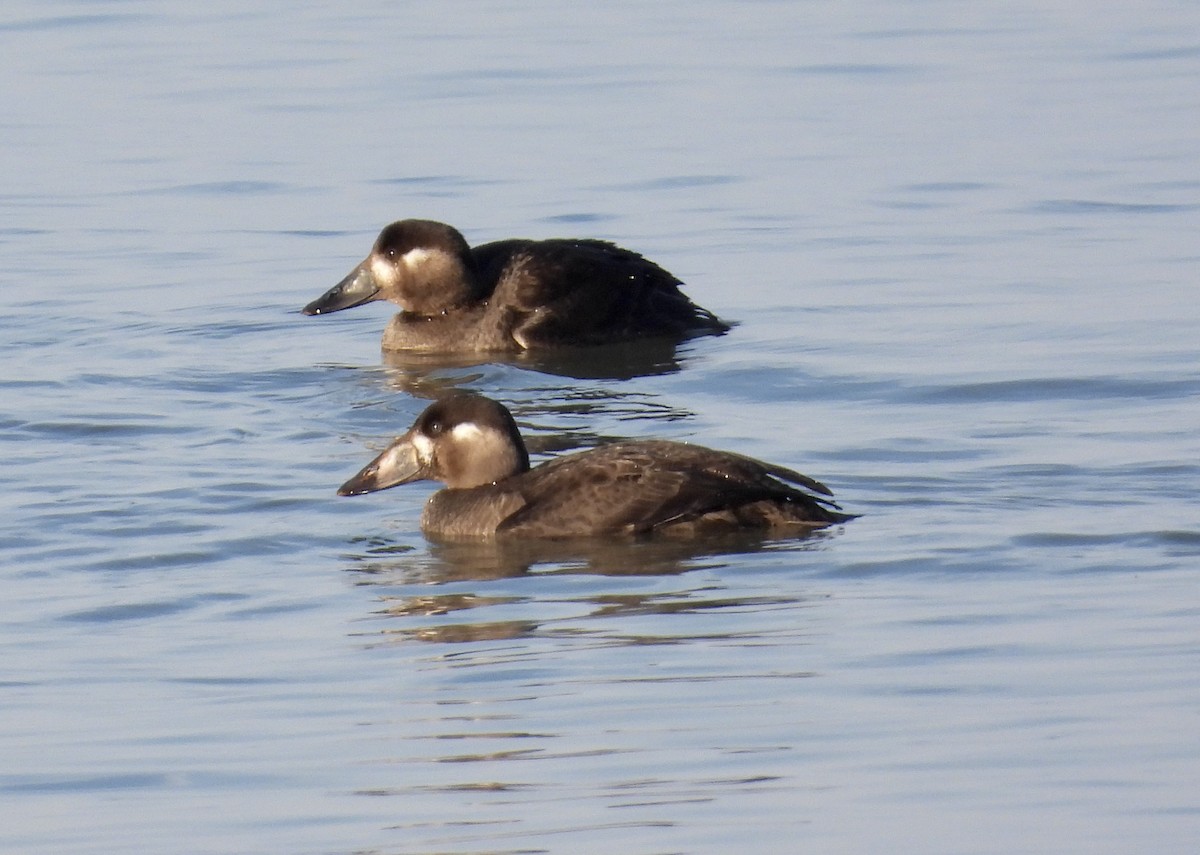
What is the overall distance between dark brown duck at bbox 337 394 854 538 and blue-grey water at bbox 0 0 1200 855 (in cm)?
14

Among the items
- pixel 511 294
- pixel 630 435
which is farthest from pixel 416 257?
pixel 630 435

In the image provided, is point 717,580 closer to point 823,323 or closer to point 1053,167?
point 823,323

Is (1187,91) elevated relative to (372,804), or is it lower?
elevated

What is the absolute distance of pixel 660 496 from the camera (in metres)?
8.64

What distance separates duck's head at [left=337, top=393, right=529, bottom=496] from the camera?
30.5 feet

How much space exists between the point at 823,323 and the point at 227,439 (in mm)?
3654

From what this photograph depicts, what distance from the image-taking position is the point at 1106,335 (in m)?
12.2

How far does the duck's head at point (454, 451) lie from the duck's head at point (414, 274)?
405cm

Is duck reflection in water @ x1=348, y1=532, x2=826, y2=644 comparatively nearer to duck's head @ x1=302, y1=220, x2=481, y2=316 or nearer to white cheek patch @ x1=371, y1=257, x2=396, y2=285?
duck's head @ x1=302, y1=220, x2=481, y2=316

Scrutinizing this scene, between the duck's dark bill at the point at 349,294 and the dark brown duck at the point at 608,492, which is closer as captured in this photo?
the dark brown duck at the point at 608,492

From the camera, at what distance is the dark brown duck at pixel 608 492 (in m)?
8.65

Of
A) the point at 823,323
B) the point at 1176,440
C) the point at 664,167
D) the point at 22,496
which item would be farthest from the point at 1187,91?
the point at 22,496

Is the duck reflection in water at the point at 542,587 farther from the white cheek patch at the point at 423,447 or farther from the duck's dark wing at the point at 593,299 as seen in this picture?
the duck's dark wing at the point at 593,299

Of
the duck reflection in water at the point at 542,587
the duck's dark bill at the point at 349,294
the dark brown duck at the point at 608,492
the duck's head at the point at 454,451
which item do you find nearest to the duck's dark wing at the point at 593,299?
the duck's dark bill at the point at 349,294
